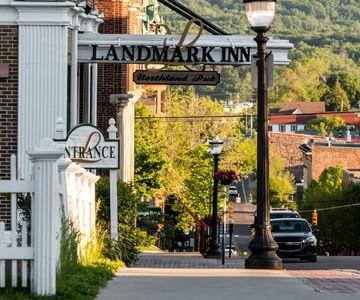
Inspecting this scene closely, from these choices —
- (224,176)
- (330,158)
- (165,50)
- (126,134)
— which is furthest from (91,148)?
(330,158)

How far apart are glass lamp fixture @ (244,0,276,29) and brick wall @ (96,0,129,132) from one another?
1534 cm

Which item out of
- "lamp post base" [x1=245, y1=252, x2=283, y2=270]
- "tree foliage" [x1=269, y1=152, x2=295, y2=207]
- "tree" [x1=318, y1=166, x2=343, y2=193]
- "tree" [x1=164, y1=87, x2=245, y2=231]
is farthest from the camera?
"tree foliage" [x1=269, y1=152, x2=295, y2=207]

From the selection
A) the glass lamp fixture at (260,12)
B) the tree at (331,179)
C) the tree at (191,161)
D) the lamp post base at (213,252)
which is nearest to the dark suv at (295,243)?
the lamp post base at (213,252)

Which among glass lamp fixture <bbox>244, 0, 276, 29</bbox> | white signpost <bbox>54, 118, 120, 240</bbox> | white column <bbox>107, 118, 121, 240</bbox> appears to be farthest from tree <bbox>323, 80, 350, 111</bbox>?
glass lamp fixture <bbox>244, 0, 276, 29</bbox>

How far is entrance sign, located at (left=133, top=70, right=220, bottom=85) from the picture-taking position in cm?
2602

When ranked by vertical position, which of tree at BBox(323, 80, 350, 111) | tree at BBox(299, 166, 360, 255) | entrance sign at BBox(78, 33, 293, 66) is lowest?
tree at BBox(299, 166, 360, 255)

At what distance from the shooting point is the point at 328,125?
179m

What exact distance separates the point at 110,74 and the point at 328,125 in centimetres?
14554

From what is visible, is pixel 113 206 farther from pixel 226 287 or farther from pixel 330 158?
pixel 330 158

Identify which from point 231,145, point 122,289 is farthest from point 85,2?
point 231,145

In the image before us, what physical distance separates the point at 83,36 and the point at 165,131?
48.8 meters

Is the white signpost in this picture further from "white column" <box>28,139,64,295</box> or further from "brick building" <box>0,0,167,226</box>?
"white column" <box>28,139,64,295</box>

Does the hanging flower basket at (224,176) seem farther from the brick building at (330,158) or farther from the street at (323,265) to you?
the brick building at (330,158)

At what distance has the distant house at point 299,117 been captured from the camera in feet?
599
